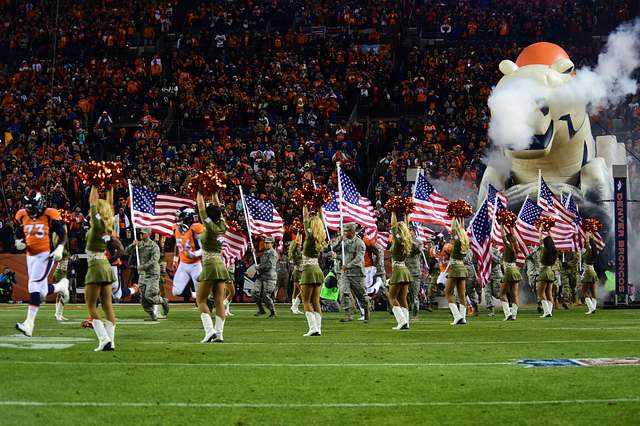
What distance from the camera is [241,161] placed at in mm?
37844

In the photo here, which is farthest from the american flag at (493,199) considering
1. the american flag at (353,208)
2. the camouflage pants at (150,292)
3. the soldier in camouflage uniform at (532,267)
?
the camouflage pants at (150,292)

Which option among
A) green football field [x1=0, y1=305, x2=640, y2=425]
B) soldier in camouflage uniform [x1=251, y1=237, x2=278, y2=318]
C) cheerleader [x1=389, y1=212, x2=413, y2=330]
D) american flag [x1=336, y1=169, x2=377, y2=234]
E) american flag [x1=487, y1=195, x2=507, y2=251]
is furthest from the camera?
american flag [x1=487, y1=195, x2=507, y2=251]

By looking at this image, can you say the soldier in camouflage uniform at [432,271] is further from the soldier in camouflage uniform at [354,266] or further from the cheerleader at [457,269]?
the cheerleader at [457,269]

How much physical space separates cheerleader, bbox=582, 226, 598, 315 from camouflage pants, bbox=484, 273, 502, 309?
224 cm

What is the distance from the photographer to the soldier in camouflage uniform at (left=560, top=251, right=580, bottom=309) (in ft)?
96.9

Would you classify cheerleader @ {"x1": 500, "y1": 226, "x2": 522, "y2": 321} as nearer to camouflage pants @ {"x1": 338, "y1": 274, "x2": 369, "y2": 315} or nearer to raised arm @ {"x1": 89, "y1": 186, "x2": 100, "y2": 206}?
camouflage pants @ {"x1": 338, "y1": 274, "x2": 369, "y2": 315}

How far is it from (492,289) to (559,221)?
2.57m

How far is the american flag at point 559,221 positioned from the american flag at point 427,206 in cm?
290

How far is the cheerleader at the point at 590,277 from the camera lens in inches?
1019

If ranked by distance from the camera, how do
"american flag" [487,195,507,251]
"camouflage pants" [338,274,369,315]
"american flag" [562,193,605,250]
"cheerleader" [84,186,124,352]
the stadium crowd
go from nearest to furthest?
"cheerleader" [84,186,124,352], "camouflage pants" [338,274,369,315], "american flag" [487,195,507,251], "american flag" [562,193,605,250], the stadium crowd

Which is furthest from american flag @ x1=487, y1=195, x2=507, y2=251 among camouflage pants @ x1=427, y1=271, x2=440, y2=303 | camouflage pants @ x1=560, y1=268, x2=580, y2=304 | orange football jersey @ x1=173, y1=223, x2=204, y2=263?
orange football jersey @ x1=173, y1=223, x2=204, y2=263

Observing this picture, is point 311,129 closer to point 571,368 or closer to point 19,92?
point 19,92

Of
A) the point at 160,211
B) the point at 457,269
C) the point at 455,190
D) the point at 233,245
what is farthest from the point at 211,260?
the point at 455,190

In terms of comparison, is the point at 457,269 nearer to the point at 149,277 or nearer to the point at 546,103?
the point at 149,277
